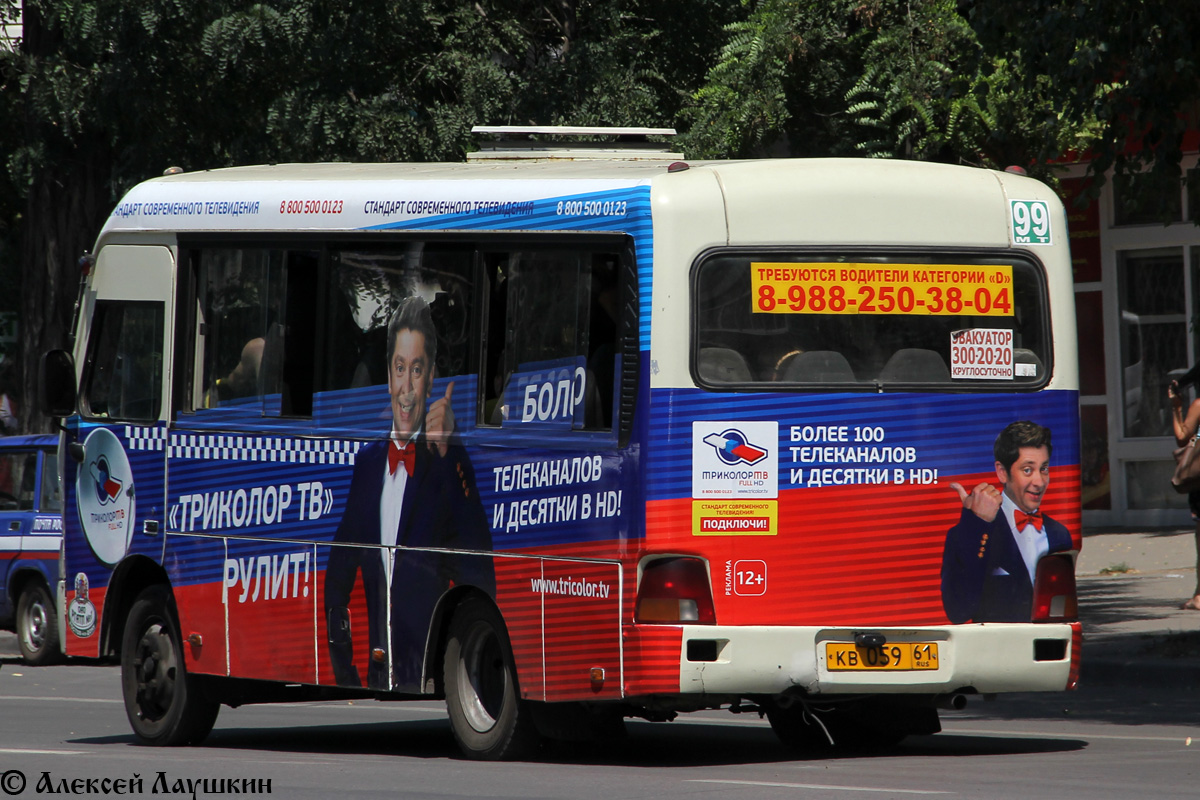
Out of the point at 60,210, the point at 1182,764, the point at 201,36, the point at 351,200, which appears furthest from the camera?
the point at 60,210

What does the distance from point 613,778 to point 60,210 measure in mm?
14414

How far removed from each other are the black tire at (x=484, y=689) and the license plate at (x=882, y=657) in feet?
4.95

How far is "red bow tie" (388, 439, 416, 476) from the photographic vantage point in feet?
30.8

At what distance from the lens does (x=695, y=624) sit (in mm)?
8242

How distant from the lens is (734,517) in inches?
327

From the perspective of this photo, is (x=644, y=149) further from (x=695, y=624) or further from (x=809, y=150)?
(x=809, y=150)

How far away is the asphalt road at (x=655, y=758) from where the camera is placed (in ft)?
26.3

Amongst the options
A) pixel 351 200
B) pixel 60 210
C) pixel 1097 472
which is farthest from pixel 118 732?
pixel 1097 472

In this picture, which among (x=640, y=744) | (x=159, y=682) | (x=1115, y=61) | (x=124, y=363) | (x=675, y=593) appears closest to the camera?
(x=675, y=593)

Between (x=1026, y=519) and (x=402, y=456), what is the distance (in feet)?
9.87

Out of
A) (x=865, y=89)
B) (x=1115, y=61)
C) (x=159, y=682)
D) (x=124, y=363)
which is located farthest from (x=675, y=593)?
(x=865, y=89)

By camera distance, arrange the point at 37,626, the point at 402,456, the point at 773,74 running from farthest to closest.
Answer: the point at 37,626, the point at 773,74, the point at 402,456

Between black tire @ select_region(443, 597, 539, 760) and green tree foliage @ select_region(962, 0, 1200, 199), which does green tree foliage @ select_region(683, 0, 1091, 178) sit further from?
black tire @ select_region(443, 597, 539, 760)

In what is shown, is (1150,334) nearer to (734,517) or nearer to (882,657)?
(882,657)
